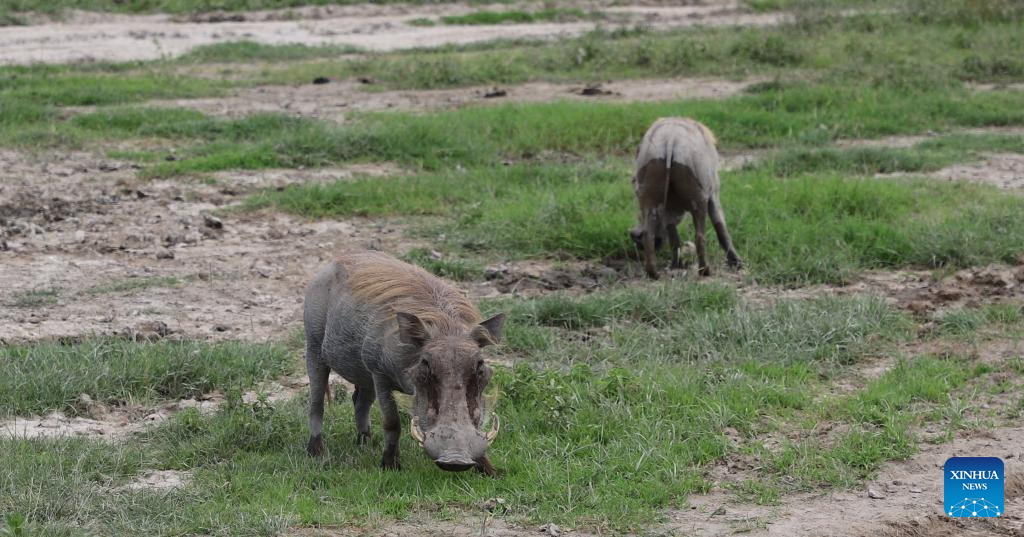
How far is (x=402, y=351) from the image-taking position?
4.81 metres

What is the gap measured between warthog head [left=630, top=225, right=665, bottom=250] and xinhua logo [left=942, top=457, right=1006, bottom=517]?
3442 millimetres

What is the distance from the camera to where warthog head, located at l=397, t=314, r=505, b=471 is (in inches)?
177

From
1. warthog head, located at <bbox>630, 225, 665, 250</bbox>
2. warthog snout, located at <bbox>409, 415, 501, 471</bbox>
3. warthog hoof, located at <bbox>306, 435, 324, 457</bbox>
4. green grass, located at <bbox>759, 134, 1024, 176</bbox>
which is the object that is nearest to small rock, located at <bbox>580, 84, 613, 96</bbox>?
green grass, located at <bbox>759, 134, 1024, 176</bbox>

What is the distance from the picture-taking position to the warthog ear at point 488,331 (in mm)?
4809

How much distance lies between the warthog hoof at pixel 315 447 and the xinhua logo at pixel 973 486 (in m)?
2.46

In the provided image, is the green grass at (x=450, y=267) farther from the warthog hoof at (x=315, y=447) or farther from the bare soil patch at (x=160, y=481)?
the bare soil patch at (x=160, y=481)

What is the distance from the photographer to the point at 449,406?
459cm

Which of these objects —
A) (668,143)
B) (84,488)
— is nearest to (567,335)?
(668,143)

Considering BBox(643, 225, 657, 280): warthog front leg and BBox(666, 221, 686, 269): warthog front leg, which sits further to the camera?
BBox(666, 221, 686, 269): warthog front leg

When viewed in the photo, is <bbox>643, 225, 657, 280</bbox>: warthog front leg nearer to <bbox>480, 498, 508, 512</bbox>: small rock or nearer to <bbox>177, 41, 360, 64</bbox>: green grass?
<bbox>480, 498, 508, 512</bbox>: small rock

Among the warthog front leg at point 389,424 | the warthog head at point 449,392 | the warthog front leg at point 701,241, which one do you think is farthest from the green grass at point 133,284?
the warthog head at point 449,392

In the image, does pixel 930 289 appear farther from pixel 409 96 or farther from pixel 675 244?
pixel 409 96

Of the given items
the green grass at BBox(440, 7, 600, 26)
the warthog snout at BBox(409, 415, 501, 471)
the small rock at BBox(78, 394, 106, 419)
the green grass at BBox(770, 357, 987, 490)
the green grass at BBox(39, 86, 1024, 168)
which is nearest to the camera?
the warthog snout at BBox(409, 415, 501, 471)

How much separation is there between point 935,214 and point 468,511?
5.32m
